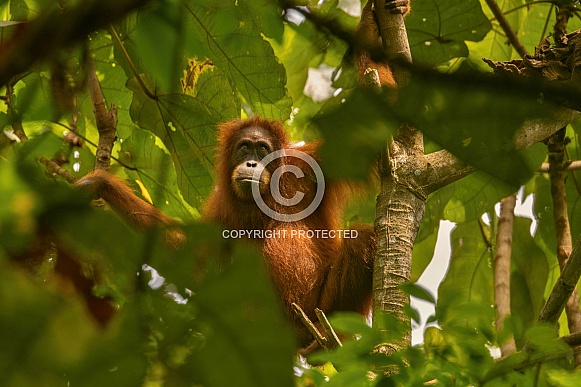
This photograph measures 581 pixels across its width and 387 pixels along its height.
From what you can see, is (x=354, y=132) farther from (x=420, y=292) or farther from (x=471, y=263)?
(x=471, y=263)

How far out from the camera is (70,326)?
52 cm

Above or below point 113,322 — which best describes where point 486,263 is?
above

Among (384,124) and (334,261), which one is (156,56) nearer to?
(384,124)

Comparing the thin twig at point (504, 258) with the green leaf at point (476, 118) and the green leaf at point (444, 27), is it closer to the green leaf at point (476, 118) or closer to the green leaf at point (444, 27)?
the green leaf at point (444, 27)

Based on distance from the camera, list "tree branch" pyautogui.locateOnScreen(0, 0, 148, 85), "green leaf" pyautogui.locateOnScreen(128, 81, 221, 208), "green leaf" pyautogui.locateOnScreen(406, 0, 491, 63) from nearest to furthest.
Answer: "tree branch" pyautogui.locateOnScreen(0, 0, 148, 85)
"green leaf" pyautogui.locateOnScreen(128, 81, 221, 208)
"green leaf" pyautogui.locateOnScreen(406, 0, 491, 63)

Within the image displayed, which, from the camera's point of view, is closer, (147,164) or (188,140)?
(188,140)

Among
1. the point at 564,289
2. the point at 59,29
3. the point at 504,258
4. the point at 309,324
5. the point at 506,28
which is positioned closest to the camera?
the point at 59,29

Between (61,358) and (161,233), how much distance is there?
0.13 m

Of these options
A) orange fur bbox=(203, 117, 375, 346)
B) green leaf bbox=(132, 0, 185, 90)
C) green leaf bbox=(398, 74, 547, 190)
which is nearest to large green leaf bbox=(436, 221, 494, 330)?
orange fur bbox=(203, 117, 375, 346)

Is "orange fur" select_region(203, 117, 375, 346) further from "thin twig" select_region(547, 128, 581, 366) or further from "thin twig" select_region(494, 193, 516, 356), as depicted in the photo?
"thin twig" select_region(547, 128, 581, 366)

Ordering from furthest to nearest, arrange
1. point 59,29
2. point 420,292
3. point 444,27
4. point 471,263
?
point 471,263, point 444,27, point 420,292, point 59,29

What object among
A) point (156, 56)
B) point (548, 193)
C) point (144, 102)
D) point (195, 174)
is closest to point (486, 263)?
point (548, 193)

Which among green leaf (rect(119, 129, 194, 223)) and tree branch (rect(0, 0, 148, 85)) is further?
green leaf (rect(119, 129, 194, 223))

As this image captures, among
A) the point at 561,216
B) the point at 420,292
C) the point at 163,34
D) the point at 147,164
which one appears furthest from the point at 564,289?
the point at 163,34
